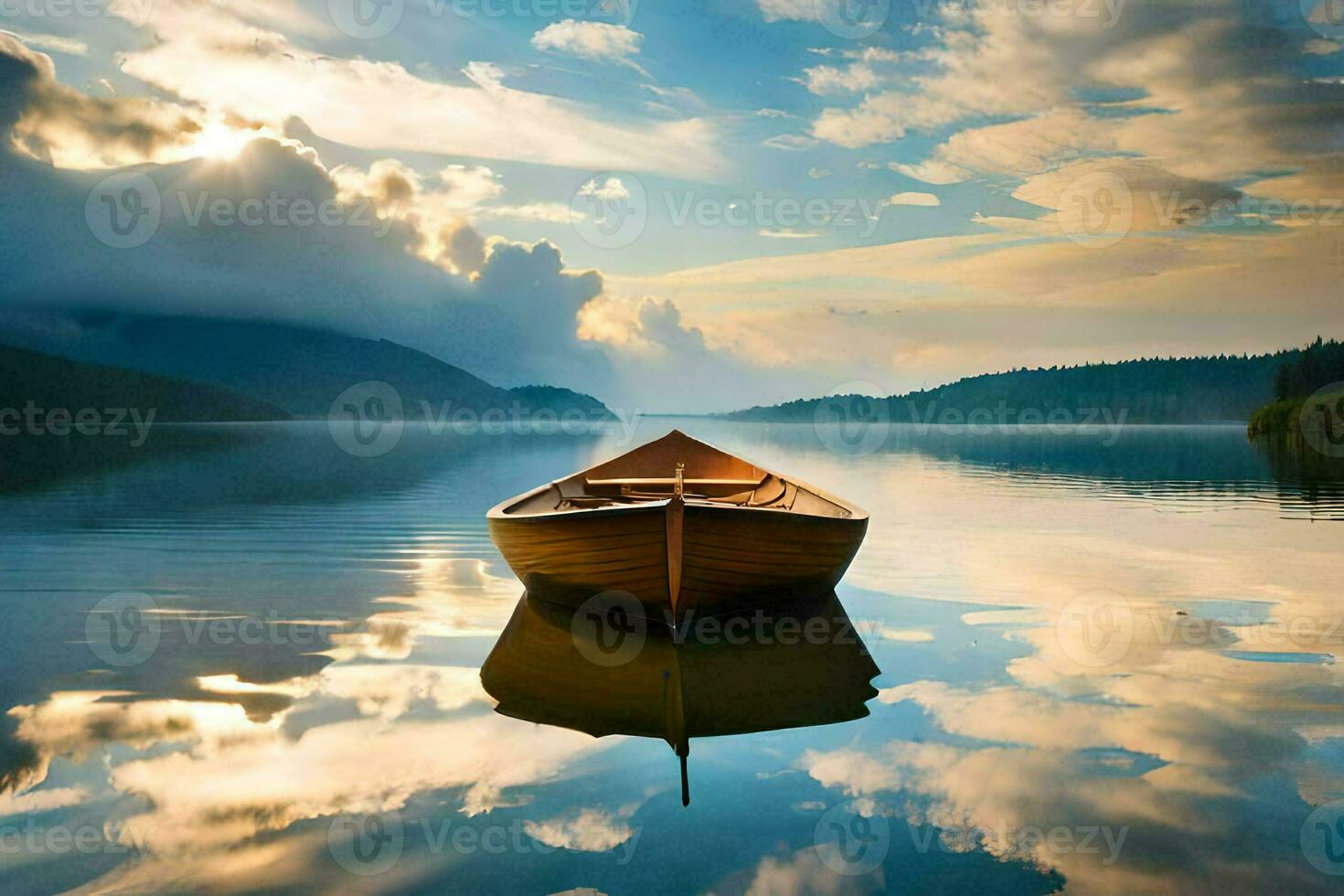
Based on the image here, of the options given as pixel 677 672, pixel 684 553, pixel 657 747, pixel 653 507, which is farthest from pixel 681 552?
pixel 657 747

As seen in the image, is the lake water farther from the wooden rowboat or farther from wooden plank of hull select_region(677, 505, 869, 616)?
wooden plank of hull select_region(677, 505, 869, 616)

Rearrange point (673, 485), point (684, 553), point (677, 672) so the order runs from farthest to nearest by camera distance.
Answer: point (673, 485)
point (684, 553)
point (677, 672)

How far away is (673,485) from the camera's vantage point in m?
17.0

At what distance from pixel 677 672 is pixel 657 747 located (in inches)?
83.0

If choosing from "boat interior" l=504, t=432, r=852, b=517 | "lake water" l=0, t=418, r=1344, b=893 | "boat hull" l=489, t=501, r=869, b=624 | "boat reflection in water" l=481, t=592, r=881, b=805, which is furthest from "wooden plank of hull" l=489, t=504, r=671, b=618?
"boat interior" l=504, t=432, r=852, b=517

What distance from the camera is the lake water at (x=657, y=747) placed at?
19.4 ft

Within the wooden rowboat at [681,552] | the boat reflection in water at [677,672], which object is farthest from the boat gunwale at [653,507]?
the boat reflection in water at [677,672]

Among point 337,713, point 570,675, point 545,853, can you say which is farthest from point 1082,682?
point 337,713

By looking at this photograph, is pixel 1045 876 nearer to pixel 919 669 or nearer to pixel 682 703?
pixel 682 703

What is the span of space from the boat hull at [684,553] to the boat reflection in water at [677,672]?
0.36 metres

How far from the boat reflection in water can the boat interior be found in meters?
2.29

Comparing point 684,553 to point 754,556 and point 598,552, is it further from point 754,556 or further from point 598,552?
point 598,552

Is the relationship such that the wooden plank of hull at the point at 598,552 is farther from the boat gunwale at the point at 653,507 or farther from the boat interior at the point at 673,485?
the boat interior at the point at 673,485

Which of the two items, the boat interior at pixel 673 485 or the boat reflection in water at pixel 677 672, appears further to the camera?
the boat interior at pixel 673 485
